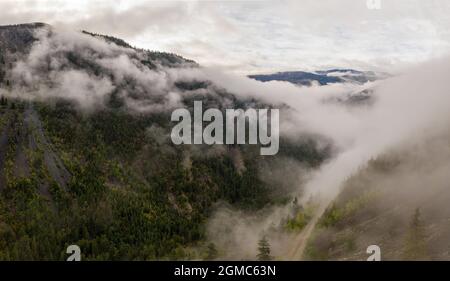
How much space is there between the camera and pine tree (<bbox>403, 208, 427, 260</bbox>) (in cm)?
11181

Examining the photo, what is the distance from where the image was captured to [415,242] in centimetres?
11762

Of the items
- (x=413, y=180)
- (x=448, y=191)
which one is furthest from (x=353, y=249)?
(x=413, y=180)

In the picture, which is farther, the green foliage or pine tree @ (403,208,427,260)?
the green foliage

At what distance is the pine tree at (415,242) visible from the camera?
11181 cm

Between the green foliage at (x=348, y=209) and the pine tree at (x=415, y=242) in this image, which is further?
the green foliage at (x=348, y=209)

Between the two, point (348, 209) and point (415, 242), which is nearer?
point (415, 242)

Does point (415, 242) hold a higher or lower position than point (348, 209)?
lower

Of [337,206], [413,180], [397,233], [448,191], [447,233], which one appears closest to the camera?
[447,233]

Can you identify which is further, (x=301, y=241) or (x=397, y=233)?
(x=301, y=241)
